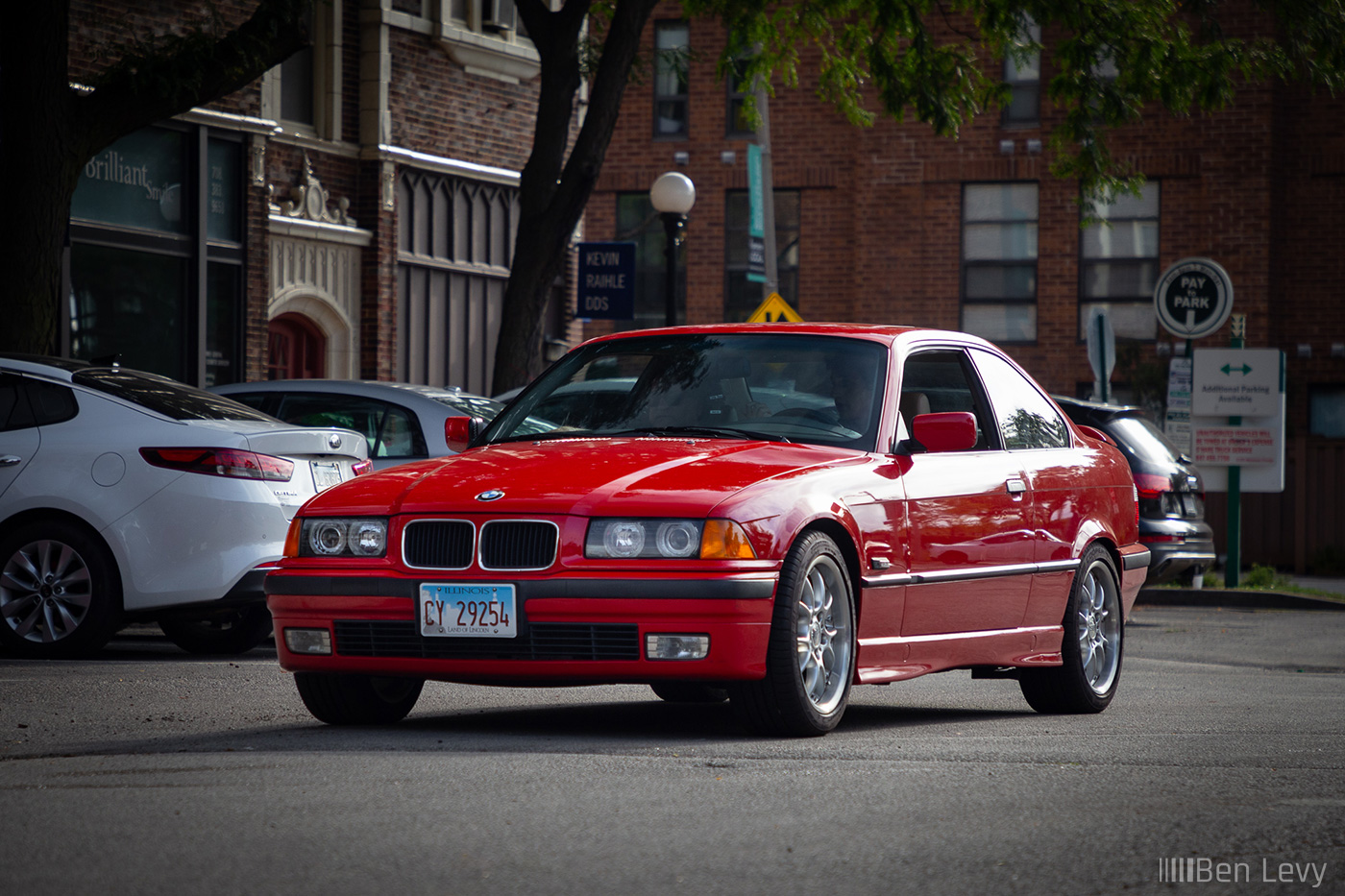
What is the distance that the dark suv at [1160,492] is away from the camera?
15281 millimetres

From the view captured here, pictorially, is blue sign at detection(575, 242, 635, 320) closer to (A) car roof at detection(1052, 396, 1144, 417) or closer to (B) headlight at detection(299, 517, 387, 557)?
(A) car roof at detection(1052, 396, 1144, 417)

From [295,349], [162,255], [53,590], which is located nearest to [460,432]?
[53,590]

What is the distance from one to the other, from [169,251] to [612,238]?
18.5 metres

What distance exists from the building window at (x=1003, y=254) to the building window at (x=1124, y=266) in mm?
938

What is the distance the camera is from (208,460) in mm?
10273

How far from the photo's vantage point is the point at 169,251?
65.2 feet

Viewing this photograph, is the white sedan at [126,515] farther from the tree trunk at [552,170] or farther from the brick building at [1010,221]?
the brick building at [1010,221]

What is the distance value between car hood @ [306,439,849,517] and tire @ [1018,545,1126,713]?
184 cm

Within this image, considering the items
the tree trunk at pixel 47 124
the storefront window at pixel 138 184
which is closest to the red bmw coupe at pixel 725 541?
the tree trunk at pixel 47 124

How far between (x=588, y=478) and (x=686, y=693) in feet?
5.25

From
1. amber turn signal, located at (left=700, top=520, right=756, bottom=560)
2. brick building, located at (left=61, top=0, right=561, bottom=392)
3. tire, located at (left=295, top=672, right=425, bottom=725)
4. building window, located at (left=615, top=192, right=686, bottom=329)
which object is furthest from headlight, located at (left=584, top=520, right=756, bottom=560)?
building window, located at (left=615, top=192, right=686, bottom=329)

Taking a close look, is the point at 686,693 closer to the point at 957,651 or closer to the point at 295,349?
the point at 957,651

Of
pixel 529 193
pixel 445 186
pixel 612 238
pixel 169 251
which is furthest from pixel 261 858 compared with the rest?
pixel 612 238

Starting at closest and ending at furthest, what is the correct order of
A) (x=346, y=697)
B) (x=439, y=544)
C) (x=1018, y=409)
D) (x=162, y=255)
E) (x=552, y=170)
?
(x=439, y=544) < (x=346, y=697) < (x=1018, y=409) < (x=552, y=170) < (x=162, y=255)
